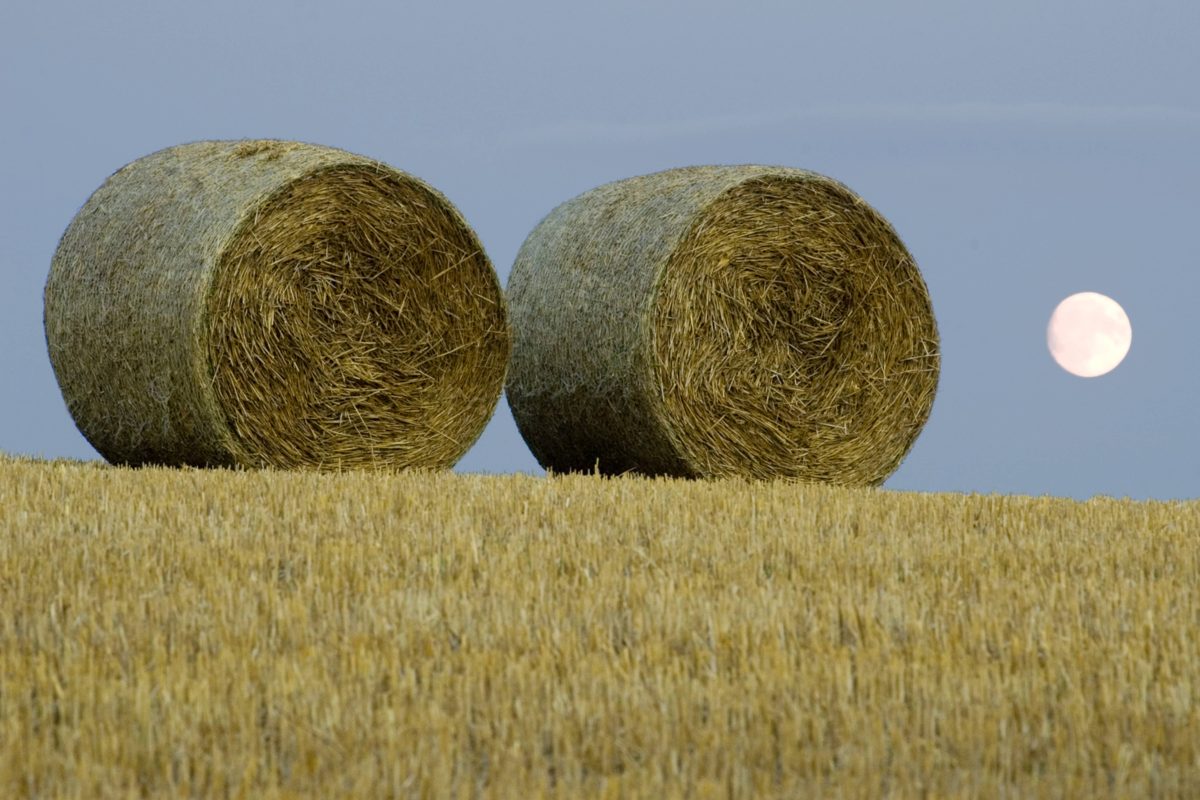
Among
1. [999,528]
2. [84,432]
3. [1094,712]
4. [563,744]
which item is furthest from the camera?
[84,432]

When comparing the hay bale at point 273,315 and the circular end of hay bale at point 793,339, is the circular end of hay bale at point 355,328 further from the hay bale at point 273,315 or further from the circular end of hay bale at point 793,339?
the circular end of hay bale at point 793,339

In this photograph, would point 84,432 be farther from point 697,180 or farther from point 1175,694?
point 1175,694

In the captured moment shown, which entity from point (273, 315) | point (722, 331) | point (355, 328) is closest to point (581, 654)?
point (273, 315)

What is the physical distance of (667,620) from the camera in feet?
13.7

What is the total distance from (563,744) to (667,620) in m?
→ 1.13

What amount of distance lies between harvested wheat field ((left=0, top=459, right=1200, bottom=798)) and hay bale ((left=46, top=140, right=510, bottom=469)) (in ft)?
5.84

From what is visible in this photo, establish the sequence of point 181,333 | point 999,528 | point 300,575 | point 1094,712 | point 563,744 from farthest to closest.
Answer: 1. point 181,333
2. point 999,528
3. point 300,575
4. point 1094,712
5. point 563,744

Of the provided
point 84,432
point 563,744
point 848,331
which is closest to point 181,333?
point 84,432

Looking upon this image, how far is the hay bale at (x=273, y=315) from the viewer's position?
810 cm

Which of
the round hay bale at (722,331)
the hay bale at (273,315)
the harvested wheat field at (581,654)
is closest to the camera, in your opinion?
the harvested wheat field at (581,654)

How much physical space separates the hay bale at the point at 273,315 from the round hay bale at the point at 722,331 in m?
0.67

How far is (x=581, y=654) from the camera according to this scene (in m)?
3.75

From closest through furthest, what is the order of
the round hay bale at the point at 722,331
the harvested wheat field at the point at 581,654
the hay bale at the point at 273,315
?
the harvested wheat field at the point at 581,654, the hay bale at the point at 273,315, the round hay bale at the point at 722,331

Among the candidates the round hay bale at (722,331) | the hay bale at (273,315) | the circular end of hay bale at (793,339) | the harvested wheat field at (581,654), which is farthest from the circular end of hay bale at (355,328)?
the harvested wheat field at (581,654)
